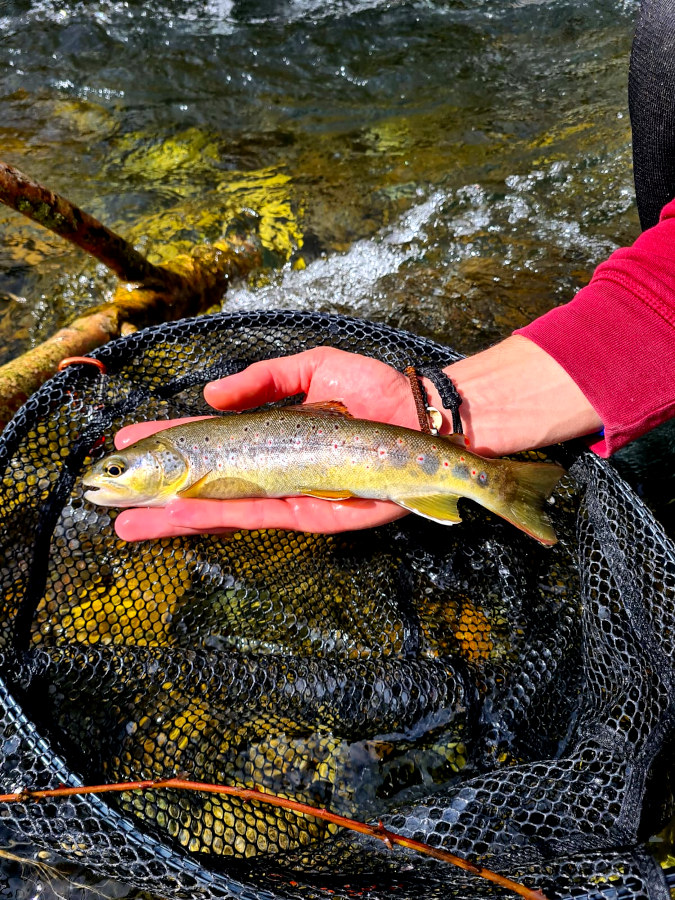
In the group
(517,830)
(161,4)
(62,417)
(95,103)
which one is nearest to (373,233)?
(62,417)

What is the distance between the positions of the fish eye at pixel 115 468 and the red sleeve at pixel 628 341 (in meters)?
2.41

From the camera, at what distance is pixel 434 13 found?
10383 mm

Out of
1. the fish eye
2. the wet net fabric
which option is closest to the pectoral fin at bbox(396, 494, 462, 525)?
the wet net fabric

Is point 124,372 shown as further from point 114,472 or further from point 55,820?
point 55,820

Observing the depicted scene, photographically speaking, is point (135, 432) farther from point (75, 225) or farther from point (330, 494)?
point (75, 225)

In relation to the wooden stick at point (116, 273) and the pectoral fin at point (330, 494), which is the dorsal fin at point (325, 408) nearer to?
the pectoral fin at point (330, 494)

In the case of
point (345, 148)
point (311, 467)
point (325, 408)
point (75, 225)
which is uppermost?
point (345, 148)

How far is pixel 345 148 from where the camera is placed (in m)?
8.39

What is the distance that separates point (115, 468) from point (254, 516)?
812 mm

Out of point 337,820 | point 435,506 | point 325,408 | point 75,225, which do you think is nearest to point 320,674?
point 337,820

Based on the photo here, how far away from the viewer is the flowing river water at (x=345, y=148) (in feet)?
20.6

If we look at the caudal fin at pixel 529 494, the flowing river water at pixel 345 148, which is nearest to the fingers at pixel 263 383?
the caudal fin at pixel 529 494

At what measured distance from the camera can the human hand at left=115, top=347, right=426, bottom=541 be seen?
342cm

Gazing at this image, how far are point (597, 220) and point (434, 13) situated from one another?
6.22 m
